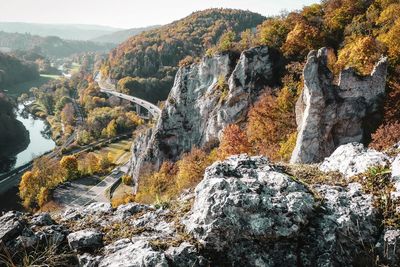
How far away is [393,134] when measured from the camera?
2900 cm

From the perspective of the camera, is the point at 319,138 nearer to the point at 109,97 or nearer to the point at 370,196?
the point at 370,196

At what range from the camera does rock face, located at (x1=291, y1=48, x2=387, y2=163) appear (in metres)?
34.3

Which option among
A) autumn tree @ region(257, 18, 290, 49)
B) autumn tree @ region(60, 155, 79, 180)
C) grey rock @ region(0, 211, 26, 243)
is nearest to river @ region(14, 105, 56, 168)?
autumn tree @ region(60, 155, 79, 180)

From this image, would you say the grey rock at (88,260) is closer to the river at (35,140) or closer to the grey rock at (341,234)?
the grey rock at (341,234)

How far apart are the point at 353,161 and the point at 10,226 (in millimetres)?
12177

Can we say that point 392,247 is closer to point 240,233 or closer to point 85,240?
point 240,233

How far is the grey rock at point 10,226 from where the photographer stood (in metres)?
10.2

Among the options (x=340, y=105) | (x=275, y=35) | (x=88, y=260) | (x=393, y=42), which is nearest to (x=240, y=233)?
(x=88, y=260)

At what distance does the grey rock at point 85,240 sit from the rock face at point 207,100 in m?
46.0

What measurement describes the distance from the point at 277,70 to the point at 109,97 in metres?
146

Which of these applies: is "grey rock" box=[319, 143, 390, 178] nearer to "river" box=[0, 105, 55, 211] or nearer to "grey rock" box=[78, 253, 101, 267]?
"grey rock" box=[78, 253, 101, 267]

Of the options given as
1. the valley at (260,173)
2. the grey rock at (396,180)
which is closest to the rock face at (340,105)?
the valley at (260,173)

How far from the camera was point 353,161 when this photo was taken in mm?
13711

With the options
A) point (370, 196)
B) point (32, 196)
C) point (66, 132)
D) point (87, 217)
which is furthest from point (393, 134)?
point (66, 132)
